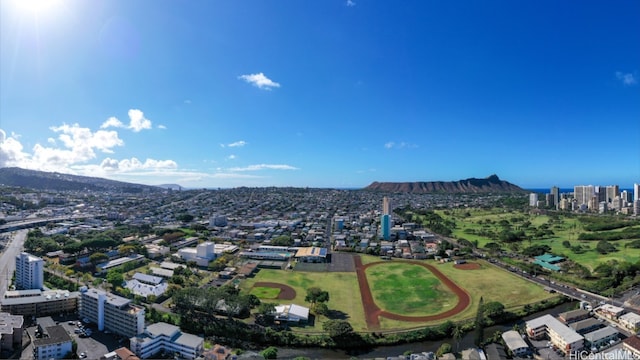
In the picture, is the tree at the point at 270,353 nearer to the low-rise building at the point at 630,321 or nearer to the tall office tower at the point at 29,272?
the tall office tower at the point at 29,272

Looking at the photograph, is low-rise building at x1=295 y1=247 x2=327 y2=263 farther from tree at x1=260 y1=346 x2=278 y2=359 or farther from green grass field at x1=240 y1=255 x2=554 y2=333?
tree at x1=260 y1=346 x2=278 y2=359

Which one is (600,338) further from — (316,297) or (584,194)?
(584,194)

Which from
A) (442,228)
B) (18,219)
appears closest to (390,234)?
(442,228)

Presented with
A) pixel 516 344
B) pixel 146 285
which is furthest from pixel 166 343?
pixel 516 344

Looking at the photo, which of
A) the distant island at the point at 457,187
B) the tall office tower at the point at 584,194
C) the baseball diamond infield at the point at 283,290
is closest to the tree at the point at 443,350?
the baseball diamond infield at the point at 283,290

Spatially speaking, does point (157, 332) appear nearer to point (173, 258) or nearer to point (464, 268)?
point (173, 258)

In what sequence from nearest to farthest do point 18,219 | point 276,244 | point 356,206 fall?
1. point 276,244
2. point 18,219
3. point 356,206

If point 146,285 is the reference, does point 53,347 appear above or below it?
below
